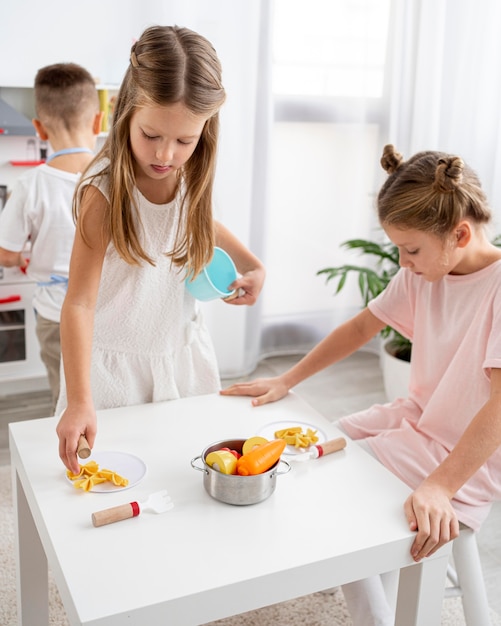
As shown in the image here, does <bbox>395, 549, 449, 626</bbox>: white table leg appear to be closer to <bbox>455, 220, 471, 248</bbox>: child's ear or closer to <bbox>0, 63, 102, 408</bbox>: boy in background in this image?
<bbox>455, 220, 471, 248</bbox>: child's ear

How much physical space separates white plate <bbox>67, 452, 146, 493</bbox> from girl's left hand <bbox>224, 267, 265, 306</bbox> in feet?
1.41

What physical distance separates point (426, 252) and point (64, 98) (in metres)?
1.26

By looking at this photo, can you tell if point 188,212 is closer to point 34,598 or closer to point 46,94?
point 34,598

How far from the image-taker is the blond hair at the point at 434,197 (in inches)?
49.1

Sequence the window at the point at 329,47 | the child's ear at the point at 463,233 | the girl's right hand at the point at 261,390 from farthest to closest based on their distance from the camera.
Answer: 1. the window at the point at 329,47
2. the girl's right hand at the point at 261,390
3. the child's ear at the point at 463,233

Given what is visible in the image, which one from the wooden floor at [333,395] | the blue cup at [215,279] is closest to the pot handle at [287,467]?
the blue cup at [215,279]

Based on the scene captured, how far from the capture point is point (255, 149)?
291cm

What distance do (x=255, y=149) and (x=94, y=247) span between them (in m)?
1.74

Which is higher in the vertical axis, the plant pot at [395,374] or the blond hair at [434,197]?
the blond hair at [434,197]

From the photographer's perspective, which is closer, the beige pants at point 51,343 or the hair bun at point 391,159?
the hair bun at point 391,159

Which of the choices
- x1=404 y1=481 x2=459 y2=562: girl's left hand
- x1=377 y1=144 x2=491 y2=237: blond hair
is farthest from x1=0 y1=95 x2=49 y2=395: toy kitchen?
x1=404 y1=481 x2=459 y2=562: girl's left hand

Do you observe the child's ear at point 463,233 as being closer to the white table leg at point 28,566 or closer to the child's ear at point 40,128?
the white table leg at point 28,566

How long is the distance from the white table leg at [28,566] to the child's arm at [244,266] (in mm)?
541

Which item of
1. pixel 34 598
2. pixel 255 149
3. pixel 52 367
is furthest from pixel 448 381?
pixel 255 149
